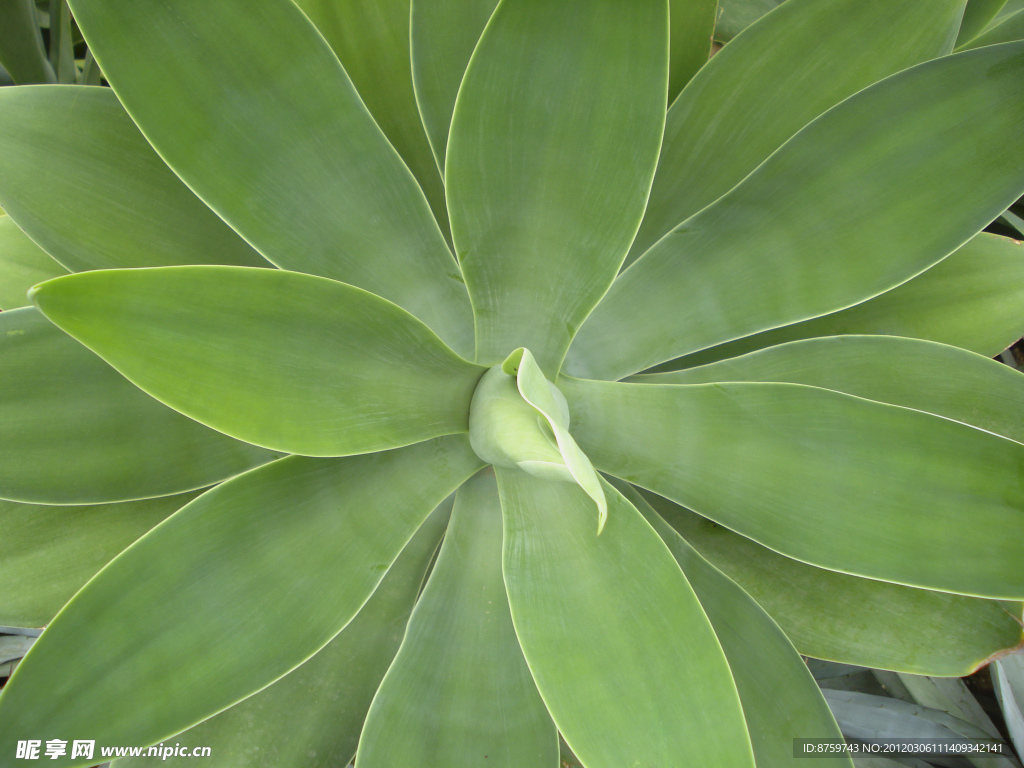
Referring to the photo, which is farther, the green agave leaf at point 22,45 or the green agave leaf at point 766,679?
the green agave leaf at point 22,45

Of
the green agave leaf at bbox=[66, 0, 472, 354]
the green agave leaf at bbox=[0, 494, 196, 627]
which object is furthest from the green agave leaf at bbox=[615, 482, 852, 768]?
the green agave leaf at bbox=[0, 494, 196, 627]

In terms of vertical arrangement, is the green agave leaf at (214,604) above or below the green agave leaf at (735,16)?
below

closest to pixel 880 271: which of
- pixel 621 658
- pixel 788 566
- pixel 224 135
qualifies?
pixel 788 566

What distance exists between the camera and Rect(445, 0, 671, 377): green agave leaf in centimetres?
55

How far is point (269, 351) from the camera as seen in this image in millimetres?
506

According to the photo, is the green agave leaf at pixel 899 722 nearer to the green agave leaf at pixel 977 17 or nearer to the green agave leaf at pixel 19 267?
the green agave leaf at pixel 977 17

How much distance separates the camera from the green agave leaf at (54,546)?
2.11 ft

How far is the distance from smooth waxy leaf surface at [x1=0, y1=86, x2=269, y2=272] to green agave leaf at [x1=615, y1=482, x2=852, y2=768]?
580 mm

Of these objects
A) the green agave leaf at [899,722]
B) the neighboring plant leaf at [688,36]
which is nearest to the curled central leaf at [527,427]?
the neighboring plant leaf at [688,36]

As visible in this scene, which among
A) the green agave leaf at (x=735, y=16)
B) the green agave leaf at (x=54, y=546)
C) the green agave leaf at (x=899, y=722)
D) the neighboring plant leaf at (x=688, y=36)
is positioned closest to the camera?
the green agave leaf at (x=54, y=546)

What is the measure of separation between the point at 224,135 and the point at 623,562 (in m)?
A: 0.51

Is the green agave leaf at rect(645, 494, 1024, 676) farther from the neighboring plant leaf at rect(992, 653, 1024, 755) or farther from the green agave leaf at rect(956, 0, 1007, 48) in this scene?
the green agave leaf at rect(956, 0, 1007, 48)

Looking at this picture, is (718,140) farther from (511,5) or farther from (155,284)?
(155,284)

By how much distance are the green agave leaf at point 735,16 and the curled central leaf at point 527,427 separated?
29.3 inches
